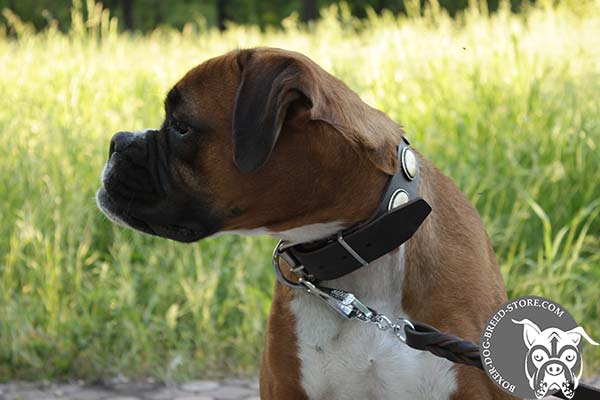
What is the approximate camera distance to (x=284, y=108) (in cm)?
250

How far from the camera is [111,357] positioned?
4801mm

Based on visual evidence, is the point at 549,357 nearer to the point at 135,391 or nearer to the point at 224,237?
the point at 135,391

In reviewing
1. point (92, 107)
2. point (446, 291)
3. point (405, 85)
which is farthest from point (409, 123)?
point (446, 291)

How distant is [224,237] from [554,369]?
3.41 m

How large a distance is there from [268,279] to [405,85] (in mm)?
2689

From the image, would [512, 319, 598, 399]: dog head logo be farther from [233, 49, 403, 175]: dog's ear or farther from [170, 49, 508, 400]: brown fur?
[233, 49, 403, 175]: dog's ear

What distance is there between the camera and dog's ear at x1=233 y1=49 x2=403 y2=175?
8.15ft

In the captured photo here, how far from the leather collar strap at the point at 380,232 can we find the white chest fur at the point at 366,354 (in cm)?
11

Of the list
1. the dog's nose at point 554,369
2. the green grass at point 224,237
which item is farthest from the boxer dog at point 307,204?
the green grass at point 224,237

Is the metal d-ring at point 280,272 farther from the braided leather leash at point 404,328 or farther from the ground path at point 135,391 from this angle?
the ground path at point 135,391

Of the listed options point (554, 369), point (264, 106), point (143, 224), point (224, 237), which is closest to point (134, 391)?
point (224, 237)

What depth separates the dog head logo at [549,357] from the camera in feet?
7.63

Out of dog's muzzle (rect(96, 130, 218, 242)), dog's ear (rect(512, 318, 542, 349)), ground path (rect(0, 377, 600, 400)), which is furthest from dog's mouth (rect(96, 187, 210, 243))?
ground path (rect(0, 377, 600, 400))

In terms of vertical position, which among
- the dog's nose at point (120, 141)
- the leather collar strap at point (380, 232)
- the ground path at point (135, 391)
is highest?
the dog's nose at point (120, 141)
